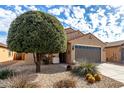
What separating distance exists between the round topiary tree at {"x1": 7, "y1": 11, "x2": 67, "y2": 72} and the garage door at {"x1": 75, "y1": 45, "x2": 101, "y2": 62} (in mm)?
5837

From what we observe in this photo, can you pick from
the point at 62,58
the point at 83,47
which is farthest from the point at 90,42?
the point at 62,58

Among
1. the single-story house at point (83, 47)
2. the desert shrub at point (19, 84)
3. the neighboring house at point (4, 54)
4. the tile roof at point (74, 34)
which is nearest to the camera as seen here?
the desert shrub at point (19, 84)

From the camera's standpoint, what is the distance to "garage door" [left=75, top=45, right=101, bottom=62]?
51.9ft

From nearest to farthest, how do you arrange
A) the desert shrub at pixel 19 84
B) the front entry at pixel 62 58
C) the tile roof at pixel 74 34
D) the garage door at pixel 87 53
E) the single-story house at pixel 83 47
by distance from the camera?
the desert shrub at pixel 19 84 < the garage door at pixel 87 53 < the single-story house at pixel 83 47 < the tile roof at pixel 74 34 < the front entry at pixel 62 58

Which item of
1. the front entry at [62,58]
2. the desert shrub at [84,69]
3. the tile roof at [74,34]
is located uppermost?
the tile roof at [74,34]

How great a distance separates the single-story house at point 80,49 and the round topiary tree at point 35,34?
5.72 metres

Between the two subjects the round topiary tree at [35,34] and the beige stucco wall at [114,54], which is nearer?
the round topiary tree at [35,34]

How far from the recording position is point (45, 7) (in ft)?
35.4

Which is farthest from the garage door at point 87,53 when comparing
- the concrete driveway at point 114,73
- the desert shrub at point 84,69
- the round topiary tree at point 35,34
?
the round topiary tree at point 35,34

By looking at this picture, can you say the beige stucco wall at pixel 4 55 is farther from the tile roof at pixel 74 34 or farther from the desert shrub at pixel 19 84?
the desert shrub at pixel 19 84

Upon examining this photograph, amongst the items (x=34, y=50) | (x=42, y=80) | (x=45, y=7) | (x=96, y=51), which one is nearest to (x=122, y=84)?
(x=42, y=80)

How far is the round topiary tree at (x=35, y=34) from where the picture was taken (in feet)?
31.7

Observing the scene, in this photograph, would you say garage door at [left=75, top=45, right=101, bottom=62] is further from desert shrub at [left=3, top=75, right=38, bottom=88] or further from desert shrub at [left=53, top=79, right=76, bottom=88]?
desert shrub at [left=3, top=75, right=38, bottom=88]

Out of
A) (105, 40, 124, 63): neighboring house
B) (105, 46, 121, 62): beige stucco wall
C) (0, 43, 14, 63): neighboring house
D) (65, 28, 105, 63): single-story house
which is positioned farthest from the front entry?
(0, 43, 14, 63): neighboring house
